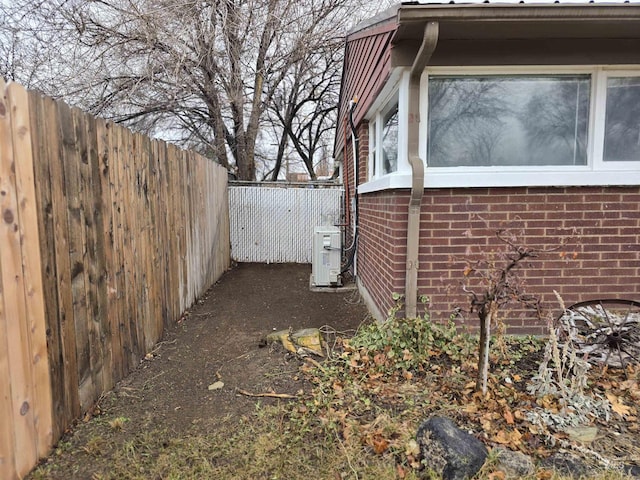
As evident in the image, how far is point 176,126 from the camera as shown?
1390 centimetres

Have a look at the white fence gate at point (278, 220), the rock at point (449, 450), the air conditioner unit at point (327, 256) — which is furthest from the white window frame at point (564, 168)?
the white fence gate at point (278, 220)

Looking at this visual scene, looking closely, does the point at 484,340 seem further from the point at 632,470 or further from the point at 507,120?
the point at 507,120

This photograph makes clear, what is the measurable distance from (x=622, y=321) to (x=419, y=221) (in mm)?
1832

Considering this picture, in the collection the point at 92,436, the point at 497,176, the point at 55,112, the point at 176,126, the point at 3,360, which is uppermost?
the point at 176,126

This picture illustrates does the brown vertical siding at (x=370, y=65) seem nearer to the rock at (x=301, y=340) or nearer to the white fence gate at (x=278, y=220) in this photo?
the rock at (x=301, y=340)

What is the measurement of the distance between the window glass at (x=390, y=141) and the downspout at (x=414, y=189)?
2.35ft

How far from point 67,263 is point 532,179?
12.0ft

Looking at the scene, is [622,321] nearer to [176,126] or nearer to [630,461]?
[630,461]

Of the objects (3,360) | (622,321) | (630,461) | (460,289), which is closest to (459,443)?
(630,461)

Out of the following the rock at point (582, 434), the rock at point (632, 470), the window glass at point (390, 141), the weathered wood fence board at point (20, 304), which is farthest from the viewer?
the window glass at point (390, 141)

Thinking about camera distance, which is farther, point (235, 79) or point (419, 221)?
point (235, 79)

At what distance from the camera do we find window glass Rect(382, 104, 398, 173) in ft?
14.0

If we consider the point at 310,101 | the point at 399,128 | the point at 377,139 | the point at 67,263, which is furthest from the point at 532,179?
the point at 310,101

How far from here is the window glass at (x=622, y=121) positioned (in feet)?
11.6
